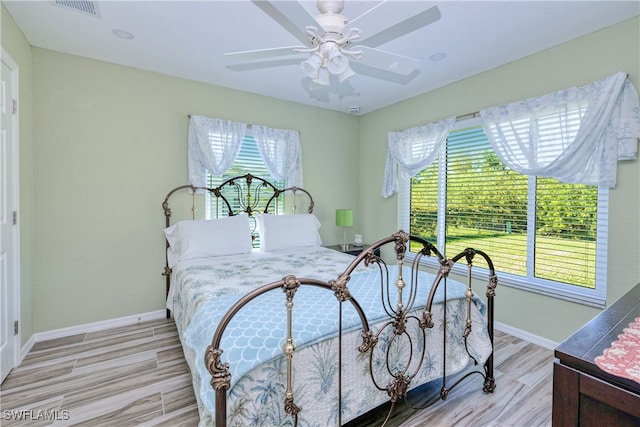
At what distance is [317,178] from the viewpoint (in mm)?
4320

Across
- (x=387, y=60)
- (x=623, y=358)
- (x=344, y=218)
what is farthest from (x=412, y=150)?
(x=623, y=358)

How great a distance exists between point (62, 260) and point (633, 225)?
4.82m

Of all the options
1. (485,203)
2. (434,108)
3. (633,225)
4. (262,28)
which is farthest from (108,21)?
(633,225)

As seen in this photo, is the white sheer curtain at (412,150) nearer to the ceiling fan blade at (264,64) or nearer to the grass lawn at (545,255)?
the grass lawn at (545,255)

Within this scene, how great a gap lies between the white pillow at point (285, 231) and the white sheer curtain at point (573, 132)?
7.15 feet

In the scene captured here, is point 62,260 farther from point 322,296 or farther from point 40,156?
point 322,296

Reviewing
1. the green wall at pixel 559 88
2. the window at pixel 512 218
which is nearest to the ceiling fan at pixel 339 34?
the green wall at pixel 559 88

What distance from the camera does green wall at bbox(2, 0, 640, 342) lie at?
7.66 feet

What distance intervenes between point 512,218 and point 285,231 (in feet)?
7.86

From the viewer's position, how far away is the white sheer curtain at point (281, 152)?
3760mm

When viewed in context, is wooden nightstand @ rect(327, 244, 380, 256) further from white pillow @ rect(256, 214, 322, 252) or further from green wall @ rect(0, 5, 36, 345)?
green wall @ rect(0, 5, 36, 345)

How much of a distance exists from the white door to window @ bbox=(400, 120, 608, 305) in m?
3.97

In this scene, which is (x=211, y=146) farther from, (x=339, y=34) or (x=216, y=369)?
(x=216, y=369)

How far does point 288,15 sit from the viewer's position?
2.10 metres
